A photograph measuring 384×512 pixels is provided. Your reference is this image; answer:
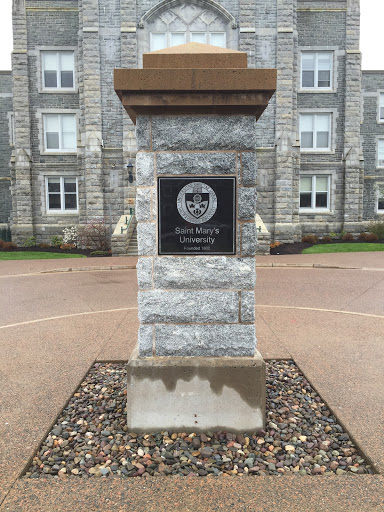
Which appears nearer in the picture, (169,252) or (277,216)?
(169,252)

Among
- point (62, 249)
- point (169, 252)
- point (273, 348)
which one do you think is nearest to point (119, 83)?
point (169, 252)

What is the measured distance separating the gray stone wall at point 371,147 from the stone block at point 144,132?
29.9 m

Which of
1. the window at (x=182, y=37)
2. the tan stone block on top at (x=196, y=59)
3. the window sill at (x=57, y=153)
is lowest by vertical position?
the tan stone block on top at (x=196, y=59)

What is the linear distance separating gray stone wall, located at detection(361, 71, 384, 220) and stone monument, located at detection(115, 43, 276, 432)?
29591 mm

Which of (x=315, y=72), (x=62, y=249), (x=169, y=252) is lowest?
(x=62, y=249)

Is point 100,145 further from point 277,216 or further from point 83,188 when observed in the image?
point 277,216

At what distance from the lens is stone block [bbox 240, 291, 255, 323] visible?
3762 millimetres

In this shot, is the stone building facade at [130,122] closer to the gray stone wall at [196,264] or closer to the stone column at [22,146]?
the stone column at [22,146]

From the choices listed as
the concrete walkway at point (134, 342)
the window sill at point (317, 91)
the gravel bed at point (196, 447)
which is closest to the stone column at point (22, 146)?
the concrete walkway at point (134, 342)

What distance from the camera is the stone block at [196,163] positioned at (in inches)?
145

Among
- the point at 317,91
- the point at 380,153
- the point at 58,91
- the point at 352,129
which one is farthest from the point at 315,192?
the point at 58,91

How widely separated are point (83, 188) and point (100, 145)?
2674mm

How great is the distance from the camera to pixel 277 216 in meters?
23.9

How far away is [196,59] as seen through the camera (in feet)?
11.9
